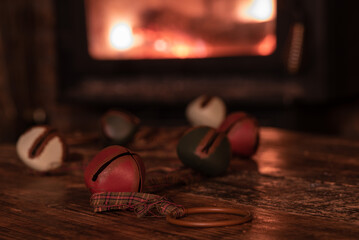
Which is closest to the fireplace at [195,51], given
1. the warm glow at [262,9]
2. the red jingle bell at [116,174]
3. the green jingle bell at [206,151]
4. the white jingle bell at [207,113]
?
the warm glow at [262,9]

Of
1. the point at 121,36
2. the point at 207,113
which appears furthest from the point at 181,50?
the point at 207,113

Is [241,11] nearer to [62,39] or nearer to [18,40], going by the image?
[62,39]

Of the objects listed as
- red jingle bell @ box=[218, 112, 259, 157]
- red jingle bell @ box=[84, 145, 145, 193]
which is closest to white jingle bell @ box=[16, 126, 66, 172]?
red jingle bell @ box=[84, 145, 145, 193]

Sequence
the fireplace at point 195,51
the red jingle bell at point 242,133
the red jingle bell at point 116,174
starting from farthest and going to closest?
the fireplace at point 195,51 → the red jingle bell at point 242,133 → the red jingle bell at point 116,174

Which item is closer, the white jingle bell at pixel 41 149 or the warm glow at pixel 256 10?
the white jingle bell at pixel 41 149

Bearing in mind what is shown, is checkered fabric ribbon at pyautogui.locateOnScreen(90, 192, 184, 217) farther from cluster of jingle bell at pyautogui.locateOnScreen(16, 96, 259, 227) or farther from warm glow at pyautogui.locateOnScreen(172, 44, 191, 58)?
warm glow at pyautogui.locateOnScreen(172, 44, 191, 58)

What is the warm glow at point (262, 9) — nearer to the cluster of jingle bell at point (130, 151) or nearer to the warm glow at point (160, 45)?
the warm glow at point (160, 45)

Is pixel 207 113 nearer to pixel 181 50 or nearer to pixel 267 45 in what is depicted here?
pixel 267 45
